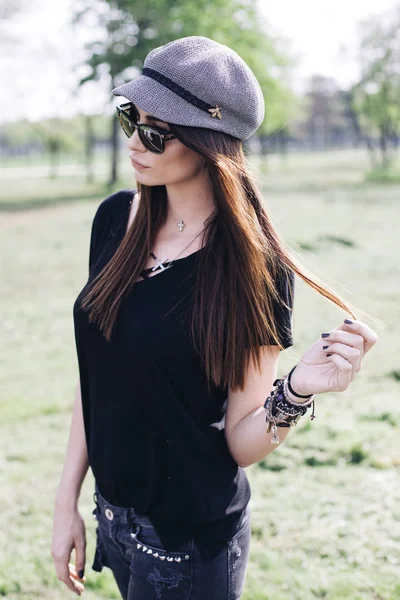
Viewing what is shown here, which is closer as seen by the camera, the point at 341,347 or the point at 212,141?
the point at 341,347

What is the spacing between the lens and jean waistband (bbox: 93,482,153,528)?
1.77m

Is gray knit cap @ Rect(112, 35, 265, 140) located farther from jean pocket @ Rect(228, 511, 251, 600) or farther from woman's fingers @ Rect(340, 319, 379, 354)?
jean pocket @ Rect(228, 511, 251, 600)

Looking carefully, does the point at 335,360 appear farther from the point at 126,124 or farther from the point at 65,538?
the point at 65,538

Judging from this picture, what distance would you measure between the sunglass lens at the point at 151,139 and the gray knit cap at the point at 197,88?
0.06 metres

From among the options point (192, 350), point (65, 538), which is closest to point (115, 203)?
point (192, 350)

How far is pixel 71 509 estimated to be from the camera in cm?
200

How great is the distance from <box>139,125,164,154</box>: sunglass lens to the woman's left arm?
1.89ft

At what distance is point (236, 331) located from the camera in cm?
170

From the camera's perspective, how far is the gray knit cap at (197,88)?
5.57ft

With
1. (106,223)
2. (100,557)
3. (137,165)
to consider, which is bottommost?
(100,557)

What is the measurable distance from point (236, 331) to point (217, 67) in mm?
646

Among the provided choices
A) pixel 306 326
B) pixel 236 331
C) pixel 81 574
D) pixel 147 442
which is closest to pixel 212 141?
pixel 236 331

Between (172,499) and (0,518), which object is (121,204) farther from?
(0,518)

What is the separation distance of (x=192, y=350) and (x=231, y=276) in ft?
0.67
